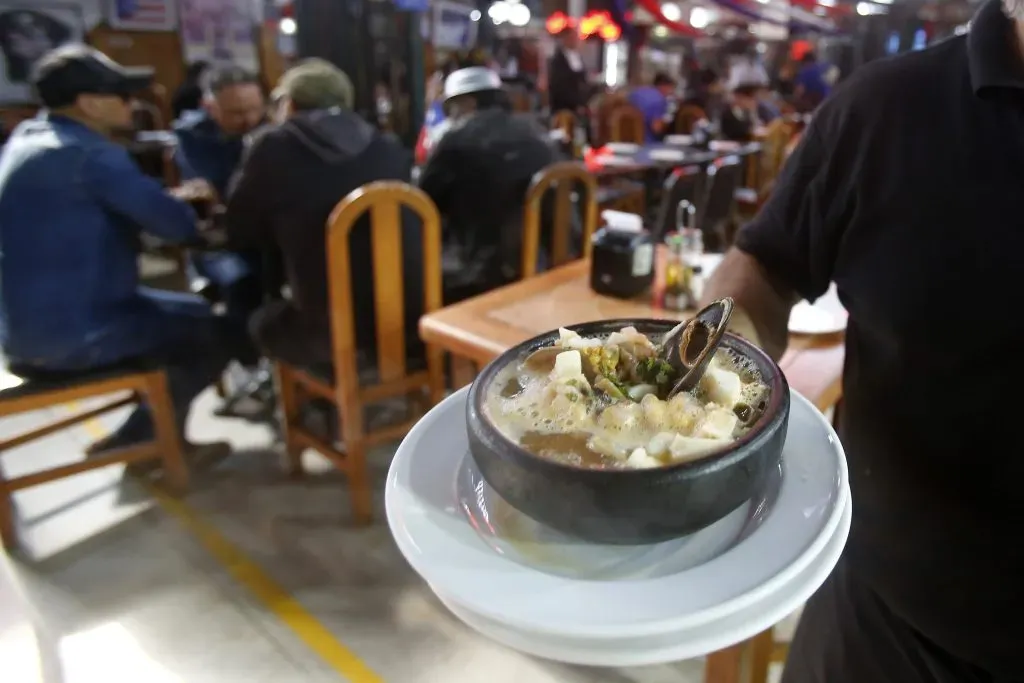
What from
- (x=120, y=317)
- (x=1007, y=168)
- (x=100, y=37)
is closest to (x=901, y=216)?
(x=1007, y=168)

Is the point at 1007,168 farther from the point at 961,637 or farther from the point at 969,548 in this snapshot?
the point at 961,637

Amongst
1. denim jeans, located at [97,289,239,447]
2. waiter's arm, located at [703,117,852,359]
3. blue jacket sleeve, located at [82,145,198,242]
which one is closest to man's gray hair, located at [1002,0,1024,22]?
waiter's arm, located at [703,117,852,359]

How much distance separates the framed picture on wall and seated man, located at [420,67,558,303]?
A: 6007mm

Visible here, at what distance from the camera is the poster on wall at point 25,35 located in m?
6.48

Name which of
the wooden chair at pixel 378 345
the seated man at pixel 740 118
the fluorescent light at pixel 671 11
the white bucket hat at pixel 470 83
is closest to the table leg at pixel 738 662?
the wooden chair at pixel 378 345

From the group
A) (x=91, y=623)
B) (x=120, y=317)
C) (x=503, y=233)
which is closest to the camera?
(x=91, y=623)

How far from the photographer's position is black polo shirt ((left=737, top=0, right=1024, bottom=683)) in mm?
836

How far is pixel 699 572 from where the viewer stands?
1.84ft

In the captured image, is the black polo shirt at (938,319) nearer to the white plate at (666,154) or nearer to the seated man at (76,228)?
the seated man at (76,228)

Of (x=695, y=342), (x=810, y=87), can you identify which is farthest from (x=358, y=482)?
(x=810, y=87)

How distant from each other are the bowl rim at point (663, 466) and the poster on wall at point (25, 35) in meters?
7.66

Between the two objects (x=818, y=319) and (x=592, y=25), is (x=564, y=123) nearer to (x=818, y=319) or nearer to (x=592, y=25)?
(x=592, y=25)

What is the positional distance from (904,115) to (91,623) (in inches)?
89.1

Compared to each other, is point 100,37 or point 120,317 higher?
point 100,37
